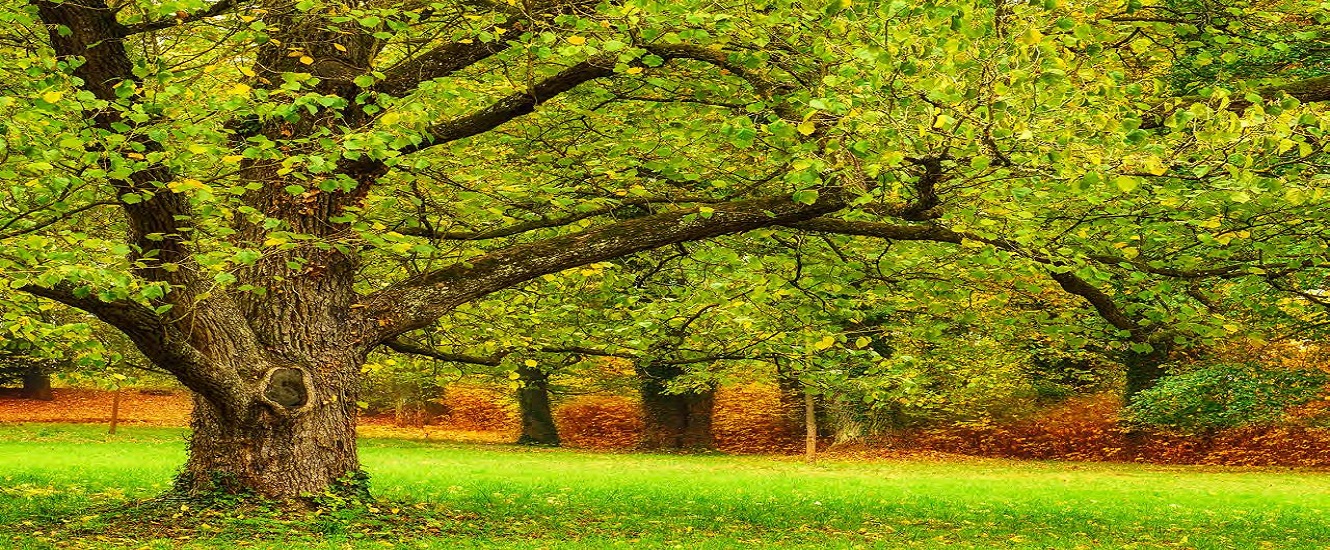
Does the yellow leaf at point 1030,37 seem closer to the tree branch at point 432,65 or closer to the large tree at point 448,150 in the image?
the large tree at point 448,150

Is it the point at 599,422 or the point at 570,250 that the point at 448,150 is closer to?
the point at 570,250

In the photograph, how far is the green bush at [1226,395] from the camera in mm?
25469

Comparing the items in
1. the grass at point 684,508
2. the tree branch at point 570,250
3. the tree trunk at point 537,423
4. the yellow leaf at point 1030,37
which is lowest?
the grass at point 684,508

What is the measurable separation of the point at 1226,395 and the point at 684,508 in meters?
17.0

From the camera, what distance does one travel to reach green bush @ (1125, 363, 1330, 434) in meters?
25.5

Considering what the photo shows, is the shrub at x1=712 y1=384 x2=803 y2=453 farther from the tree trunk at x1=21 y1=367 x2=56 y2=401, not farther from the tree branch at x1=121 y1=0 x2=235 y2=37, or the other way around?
the tree branch at x1=121 y1=0 x2=235 y2=37

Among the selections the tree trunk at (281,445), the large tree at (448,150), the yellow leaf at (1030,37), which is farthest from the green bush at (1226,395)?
the tree trunk at (281,445)

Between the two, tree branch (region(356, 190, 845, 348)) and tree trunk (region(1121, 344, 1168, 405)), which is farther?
tree trunk (region(1121, 344, 1168, 405))

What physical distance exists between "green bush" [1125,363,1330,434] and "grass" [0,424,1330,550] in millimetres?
1490

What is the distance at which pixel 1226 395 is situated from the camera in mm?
26719

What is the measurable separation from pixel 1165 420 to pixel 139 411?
3663 centimetres

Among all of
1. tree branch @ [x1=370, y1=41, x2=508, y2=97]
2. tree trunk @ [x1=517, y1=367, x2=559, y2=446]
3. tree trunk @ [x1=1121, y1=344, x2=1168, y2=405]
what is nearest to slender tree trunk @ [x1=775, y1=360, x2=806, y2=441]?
tree trunk @ [x1=517, y1=367, x2=559, y2=446]

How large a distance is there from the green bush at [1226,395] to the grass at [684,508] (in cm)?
149

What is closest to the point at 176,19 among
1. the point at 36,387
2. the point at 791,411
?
the point at 791,411
